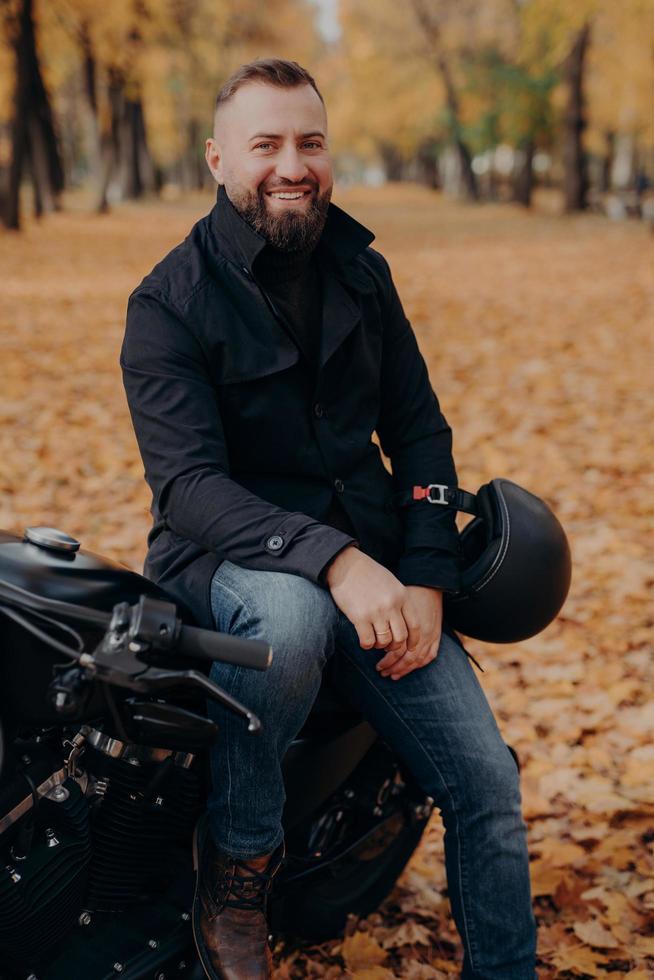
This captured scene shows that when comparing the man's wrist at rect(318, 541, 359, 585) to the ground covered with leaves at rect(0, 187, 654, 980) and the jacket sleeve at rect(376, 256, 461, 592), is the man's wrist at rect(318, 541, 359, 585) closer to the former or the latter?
the jacket sleeve at rect(376, 256, 461, 592)

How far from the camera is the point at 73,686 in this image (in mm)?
1693

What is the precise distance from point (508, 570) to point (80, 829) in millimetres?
1067

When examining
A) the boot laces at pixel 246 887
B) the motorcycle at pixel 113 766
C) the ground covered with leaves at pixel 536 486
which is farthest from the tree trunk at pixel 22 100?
the boot laces at pixel 246 887

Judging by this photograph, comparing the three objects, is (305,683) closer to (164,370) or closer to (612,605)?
(164,370)

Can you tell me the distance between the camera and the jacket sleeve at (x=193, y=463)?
2.12m

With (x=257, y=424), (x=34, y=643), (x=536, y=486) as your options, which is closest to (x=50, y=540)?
(x=34, y=643)

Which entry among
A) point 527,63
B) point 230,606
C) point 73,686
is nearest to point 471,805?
point 230,606

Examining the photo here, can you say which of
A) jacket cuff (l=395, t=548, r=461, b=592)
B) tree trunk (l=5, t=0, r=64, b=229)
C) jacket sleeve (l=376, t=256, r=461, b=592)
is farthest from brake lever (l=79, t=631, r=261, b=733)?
tree trunk (l=5, t=0, r=64, b=229)

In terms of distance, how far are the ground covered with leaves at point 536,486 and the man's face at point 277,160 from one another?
1842mm

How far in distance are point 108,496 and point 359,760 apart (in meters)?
3.56

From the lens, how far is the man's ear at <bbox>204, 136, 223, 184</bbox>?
96.2 inches

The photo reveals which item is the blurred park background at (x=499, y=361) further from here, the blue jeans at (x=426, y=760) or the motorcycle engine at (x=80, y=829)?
the motorcycle engine at (x=80, y=829)

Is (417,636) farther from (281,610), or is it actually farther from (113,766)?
(113,766)

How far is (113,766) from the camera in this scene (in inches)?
79.9
